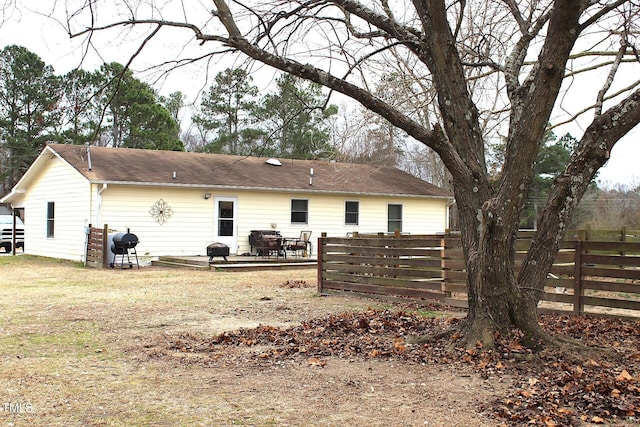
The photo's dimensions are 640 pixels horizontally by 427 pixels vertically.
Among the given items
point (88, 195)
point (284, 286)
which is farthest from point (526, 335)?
point (88, 195)

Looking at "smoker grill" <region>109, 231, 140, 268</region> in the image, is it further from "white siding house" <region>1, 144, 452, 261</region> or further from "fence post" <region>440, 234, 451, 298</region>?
"fence post" <region>440, 234, 451, 298</region>

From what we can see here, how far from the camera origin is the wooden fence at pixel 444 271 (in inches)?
337

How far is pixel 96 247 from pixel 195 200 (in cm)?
362

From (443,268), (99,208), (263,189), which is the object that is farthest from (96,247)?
(443,268)

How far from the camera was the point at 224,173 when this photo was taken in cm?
2312

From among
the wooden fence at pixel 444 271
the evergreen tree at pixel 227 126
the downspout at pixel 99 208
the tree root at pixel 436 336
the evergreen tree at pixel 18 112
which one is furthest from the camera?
the evergreen tree at pixel 227 126

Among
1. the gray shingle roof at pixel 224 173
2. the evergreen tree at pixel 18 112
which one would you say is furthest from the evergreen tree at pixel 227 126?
the gray shingle roof at pixel 224 173

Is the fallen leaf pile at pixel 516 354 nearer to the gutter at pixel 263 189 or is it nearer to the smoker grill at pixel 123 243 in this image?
the smoker grill at pixel 123 243

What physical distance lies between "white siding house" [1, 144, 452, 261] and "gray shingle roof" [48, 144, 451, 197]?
0.04 metres

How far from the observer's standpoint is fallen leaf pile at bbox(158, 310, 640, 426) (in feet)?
15.1

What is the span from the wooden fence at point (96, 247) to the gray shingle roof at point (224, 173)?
1638 millimetres

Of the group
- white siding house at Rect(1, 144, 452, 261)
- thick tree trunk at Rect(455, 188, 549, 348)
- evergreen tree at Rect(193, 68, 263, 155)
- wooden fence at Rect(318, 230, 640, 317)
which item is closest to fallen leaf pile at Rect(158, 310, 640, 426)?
thick tree trunk at Rect(455, 188, 549, 348)

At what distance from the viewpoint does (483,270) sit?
6445mm

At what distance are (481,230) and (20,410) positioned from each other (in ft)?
14.6
